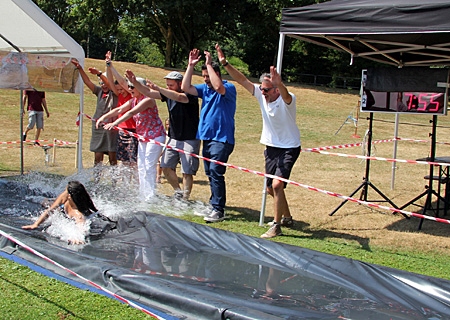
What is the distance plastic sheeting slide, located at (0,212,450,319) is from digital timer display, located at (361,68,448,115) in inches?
117

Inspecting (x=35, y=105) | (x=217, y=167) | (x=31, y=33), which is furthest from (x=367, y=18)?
(x=35, y=105)

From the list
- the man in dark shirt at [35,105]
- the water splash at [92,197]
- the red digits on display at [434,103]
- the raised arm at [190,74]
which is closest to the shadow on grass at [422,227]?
the red digits on display at [434,103]

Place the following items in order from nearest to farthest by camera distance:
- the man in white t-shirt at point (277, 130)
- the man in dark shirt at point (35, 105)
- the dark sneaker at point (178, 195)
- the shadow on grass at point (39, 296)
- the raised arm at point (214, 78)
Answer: the shadow on grass at point (39, 296)
the man in white t-shirt at point (277, 130)
the raised arm at point (214, 78)
the dark sneaker at point (178, 195)
the man in dark shirt at point (35, 105)

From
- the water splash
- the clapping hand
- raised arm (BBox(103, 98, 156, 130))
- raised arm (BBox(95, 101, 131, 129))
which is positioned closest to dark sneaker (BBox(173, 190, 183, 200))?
the water splash

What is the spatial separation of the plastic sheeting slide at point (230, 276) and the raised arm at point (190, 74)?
1766 mm

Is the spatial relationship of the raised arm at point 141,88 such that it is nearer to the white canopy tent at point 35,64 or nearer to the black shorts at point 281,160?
the white canopy tent at point 35,64

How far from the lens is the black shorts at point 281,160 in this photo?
6.20 m

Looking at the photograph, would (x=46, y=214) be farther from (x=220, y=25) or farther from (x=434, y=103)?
(x=220, y=25)

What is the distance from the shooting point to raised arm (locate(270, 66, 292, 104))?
18.2ft

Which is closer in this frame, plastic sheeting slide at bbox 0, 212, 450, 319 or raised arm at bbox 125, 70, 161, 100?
plastic sheeting slide at bbox 0, 212, 450, 319

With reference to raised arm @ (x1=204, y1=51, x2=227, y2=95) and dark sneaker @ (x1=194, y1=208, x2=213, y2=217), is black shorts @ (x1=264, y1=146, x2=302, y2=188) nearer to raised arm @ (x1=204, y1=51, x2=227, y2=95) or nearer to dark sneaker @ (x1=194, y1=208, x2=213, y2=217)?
raised arm @ (x1=204, y1=51, x2=227, y2=95)

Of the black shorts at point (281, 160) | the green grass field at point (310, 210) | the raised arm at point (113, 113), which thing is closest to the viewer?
the green grass field at point (310, 210)

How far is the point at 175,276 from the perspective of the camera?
463cm

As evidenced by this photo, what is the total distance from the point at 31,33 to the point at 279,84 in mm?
4339
